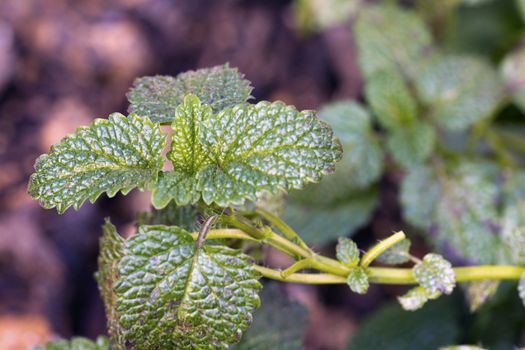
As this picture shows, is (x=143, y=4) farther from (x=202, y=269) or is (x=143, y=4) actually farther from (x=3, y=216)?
(x=202, y=269)

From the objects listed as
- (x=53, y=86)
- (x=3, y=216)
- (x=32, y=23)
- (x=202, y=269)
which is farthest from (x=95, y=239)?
(x=202, y=269)

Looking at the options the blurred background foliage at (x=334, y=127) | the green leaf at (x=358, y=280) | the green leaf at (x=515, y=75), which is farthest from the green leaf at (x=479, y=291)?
the green leaf at (x=515, y=75)

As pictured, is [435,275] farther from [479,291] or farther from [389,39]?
[389,39]

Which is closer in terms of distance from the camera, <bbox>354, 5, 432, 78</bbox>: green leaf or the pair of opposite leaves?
the pair of opposite leaves

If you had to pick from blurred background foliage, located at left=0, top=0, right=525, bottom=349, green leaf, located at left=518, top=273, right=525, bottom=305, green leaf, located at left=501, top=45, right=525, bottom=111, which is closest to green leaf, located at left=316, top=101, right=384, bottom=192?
blurred background foliage, located at left=0, top=0, right=525, bottom=349

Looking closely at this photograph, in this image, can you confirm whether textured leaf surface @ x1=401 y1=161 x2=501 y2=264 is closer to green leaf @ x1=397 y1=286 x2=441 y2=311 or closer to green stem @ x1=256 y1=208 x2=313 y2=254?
green leaf @ x1=397 y1=286 x2=441 y2=311

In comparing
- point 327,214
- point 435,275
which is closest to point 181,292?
point 435,275
